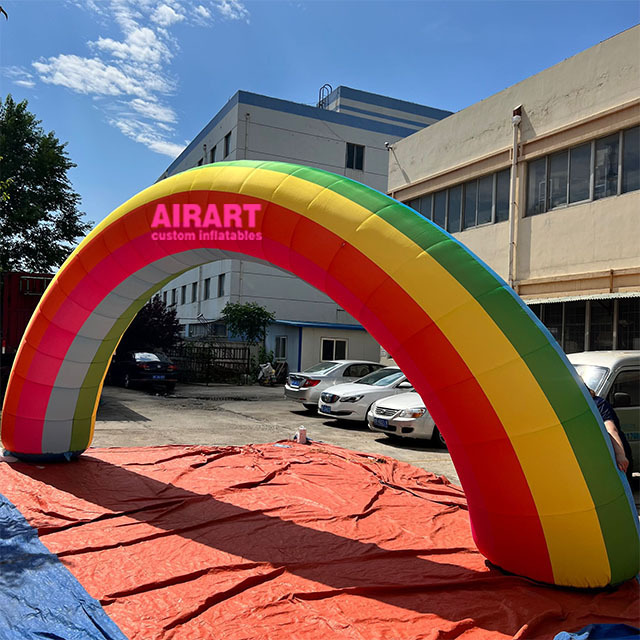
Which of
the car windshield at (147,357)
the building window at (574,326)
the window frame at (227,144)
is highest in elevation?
the window frame at (227,144)

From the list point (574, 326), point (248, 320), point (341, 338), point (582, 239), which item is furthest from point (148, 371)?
point (582, 239)

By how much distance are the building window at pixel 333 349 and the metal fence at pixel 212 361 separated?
401 cm

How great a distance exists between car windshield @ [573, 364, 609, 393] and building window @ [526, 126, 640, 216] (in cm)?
690

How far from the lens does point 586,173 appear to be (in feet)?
46.3

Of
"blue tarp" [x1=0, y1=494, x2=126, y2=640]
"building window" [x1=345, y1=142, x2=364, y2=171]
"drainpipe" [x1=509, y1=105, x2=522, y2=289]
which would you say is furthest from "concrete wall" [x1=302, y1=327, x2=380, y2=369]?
"blue tarp" [x1=0, y1=494, x2=126, y2=640]

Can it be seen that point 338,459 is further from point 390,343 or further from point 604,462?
point 604,462

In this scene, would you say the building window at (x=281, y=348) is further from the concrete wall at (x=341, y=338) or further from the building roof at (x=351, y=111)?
the building roof at (x=351, y=111)

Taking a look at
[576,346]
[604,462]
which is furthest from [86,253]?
[576,346]

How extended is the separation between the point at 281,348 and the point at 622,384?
77.4ft

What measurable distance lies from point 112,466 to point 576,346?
38.8 feet

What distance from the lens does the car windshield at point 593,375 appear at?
7.72 meters

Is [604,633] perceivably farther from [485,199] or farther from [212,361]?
[212,361]

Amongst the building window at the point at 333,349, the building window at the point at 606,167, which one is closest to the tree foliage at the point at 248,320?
the building window at the point at 333,349

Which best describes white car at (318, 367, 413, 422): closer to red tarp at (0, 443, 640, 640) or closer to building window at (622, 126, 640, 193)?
red tarp at (0, 443, 640, 640)
